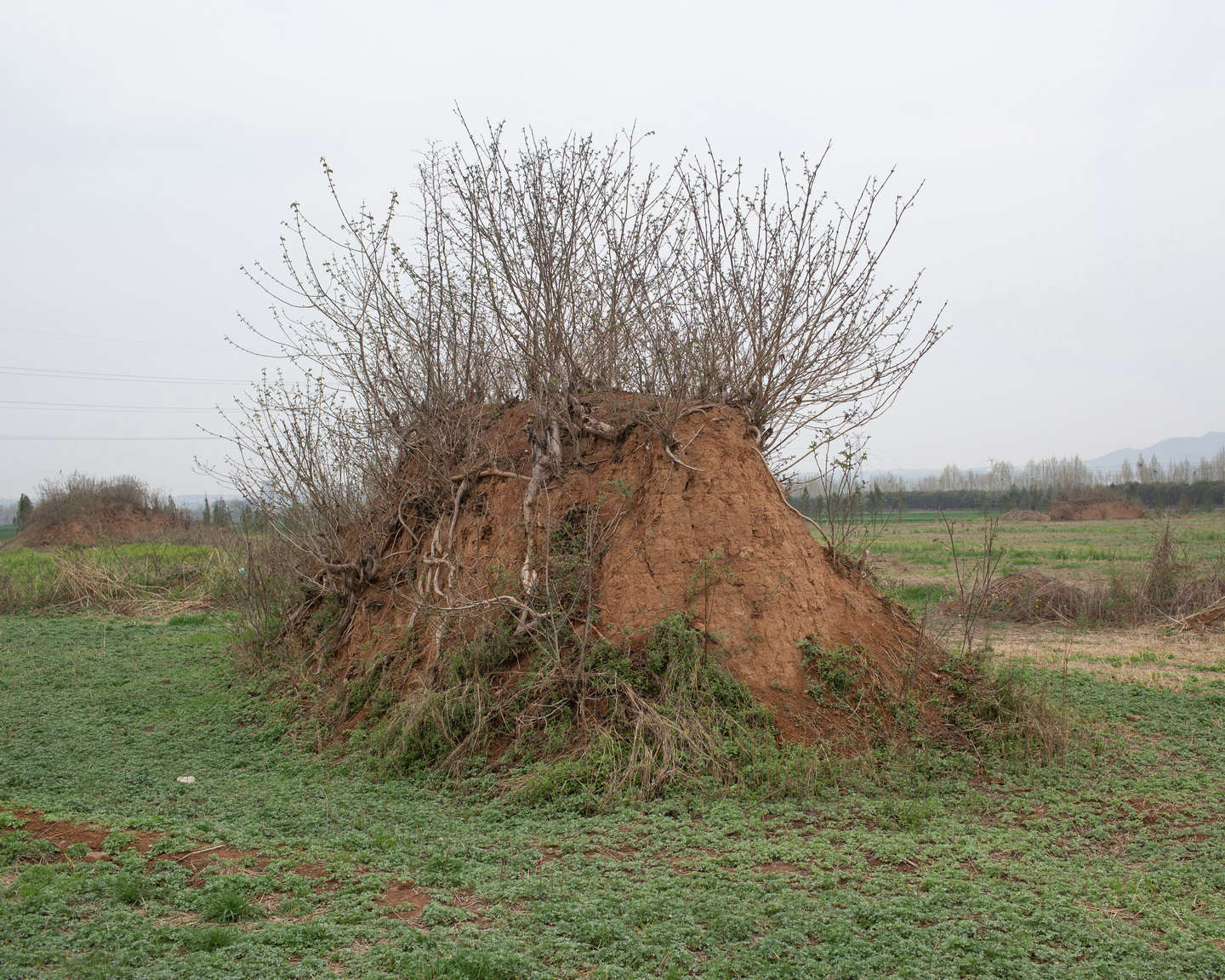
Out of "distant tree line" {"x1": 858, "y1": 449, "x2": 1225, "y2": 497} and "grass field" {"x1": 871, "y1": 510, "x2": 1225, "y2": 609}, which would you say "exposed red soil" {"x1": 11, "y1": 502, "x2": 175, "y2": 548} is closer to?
"grass field" {"x1": 871, "y1": 510, "x2": 1225, "y2": 609}

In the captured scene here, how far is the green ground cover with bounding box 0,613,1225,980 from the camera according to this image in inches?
140

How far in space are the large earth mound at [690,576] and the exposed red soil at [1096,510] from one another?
44349 mm

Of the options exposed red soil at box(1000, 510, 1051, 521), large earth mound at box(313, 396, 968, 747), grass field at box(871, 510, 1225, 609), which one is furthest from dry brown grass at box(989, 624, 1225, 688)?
exposed red soil at box(1000, 510, 1051, 521)

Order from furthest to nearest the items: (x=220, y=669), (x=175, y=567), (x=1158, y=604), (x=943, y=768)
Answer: (x=175, y=567), (x=1158, y=604), (x=220, y=669), (x=943, y=768)

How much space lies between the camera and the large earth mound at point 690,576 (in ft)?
22.3

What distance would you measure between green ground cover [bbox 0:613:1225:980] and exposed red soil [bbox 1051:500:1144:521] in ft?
145

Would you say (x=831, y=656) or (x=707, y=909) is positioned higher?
(x=831, y=656)

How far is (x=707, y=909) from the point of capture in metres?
3.99

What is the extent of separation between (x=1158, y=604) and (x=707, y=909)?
1327cm

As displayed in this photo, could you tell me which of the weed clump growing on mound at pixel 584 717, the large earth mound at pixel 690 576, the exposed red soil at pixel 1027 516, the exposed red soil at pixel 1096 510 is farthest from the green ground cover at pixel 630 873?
the exposed red soil at pixel 1096 510

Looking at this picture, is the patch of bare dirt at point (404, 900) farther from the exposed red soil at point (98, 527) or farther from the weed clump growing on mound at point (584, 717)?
the exposed red soil at point (98, 527)

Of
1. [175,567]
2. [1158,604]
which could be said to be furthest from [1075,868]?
[175,567]

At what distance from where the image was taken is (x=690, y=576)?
23.4 feet

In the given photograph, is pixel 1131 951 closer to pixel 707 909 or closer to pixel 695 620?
pixel 707 909
